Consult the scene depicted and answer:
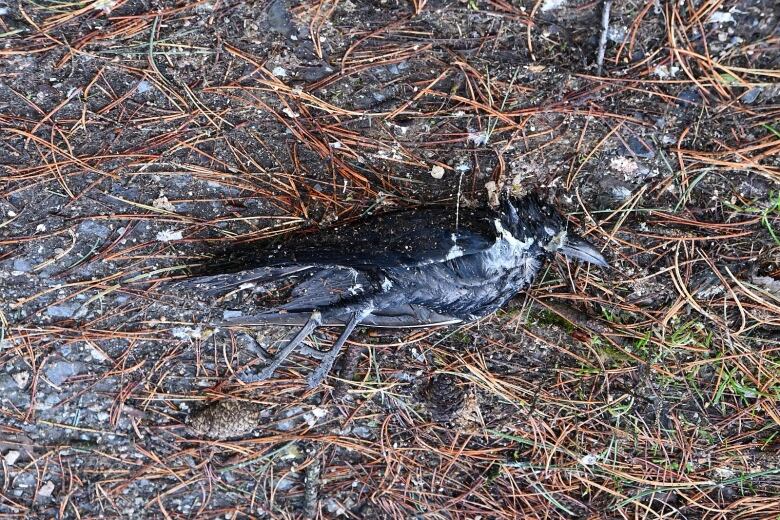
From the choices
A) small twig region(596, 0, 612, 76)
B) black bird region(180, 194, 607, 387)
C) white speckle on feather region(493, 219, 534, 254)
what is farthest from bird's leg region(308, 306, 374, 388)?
small twig region(596, 0, 612, 76)

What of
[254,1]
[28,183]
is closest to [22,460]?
[28,183]

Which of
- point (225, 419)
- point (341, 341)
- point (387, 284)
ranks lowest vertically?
point (225, 419)

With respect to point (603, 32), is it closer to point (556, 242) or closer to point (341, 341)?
point (556, 242)

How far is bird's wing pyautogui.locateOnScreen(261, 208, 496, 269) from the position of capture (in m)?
1.88

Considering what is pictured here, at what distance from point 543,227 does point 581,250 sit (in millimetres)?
200

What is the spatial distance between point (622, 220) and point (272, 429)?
189 centimetres

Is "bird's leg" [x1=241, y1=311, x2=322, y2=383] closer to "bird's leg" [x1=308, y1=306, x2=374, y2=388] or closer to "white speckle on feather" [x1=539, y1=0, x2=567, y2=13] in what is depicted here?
"bird's leg" [x1=308, y1=306, x2=374, y2=388]

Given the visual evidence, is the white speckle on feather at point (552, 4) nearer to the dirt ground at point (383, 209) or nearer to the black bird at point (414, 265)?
the dirt ground at point (383, 209)

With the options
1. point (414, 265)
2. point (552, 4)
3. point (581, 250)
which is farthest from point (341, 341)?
point (552, 4)

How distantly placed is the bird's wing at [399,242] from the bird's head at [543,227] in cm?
9

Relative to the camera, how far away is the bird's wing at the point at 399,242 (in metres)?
1.88

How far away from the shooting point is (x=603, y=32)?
1876mm

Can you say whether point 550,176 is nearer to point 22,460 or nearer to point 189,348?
point 189,348

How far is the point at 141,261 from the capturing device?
7.27 ft
